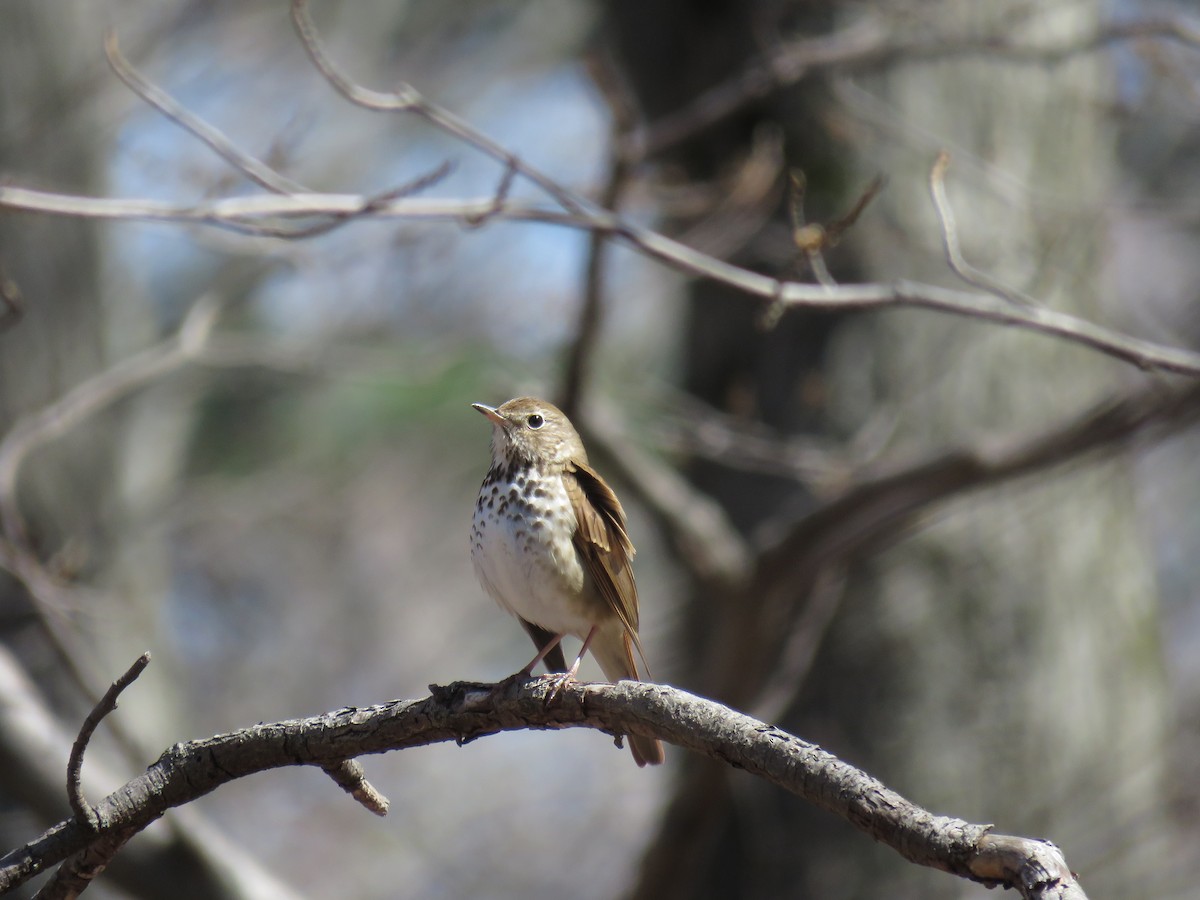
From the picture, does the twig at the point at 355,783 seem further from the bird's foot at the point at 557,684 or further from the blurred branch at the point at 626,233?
the blurred branch at the point at 626,233

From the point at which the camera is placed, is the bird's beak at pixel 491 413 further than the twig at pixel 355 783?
Yes

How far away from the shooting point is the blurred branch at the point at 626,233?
3234 mm

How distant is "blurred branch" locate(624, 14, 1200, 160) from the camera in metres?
4.84

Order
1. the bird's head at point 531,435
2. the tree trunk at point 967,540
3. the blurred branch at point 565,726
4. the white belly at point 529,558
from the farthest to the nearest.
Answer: the tree trunk at point 967,540
the bird's head at point 531,435
the white belly at point 529,558
the blurred branch at point 565,726

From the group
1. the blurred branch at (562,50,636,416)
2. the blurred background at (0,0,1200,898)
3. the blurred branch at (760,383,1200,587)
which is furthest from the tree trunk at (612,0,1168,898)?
the blurred branch at (562,50,636,416)

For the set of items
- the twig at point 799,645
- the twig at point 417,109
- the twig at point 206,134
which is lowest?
the twig at point 206,134

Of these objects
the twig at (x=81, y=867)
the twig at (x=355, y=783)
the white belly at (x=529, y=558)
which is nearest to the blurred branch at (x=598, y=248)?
the white belly at (x=529, y=558)

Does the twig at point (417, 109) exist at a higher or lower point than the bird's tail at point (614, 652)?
higher

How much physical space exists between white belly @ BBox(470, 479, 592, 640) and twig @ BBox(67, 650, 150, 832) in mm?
1599

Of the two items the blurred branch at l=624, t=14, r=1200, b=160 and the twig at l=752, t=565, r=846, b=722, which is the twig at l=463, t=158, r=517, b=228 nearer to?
the blurred branch at l=624, t=14, r=1200, b=160

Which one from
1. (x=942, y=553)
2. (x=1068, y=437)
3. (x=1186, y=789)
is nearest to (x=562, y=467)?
(x=1068, y=437)

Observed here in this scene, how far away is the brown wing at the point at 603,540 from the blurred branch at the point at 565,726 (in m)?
0.94

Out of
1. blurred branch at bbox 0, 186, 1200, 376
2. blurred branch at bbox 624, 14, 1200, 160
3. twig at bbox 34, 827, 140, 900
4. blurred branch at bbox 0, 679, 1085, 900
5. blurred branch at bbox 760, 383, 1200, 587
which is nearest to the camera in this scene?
blurred branch at bbox 0, 679, 1085, 900

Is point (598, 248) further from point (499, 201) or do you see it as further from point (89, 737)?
point (89, 737)
